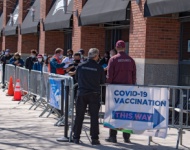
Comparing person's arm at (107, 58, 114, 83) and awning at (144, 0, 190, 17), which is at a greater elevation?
awning at (144, 0, 190, 17)

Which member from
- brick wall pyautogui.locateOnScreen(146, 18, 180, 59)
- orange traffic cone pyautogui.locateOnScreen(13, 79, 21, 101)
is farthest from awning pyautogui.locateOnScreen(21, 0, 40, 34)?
brick wall pyautogui.locateOnScreen(146, 18, 180, 59)

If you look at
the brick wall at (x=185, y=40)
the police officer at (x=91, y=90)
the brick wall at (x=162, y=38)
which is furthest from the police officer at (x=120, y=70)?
the brick wall at (x=185, y=40)

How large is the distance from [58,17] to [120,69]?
12.4 metres

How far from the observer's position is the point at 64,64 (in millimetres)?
14039

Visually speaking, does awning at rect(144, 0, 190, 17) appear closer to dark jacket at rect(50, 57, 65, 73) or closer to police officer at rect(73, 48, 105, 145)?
dark jacket at rect(50, 57, 65, 73)

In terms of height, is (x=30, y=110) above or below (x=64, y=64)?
below

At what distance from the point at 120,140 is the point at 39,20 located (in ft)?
54.6

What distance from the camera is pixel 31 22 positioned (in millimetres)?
27141

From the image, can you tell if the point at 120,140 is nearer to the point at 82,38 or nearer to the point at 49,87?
the point at 49,87

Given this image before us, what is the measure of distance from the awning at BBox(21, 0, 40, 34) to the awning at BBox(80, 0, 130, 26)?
311 inches

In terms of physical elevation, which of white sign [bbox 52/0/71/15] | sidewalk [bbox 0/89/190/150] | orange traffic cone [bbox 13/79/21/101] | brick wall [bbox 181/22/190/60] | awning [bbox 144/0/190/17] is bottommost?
sidewalk [bbox 0/89/190/150]

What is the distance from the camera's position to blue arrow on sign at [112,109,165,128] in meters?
9.24

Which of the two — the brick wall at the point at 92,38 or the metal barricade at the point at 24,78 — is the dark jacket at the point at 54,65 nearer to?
the metal barricade at the point at 24,78

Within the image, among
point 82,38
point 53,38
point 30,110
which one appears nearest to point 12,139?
point 30,110
